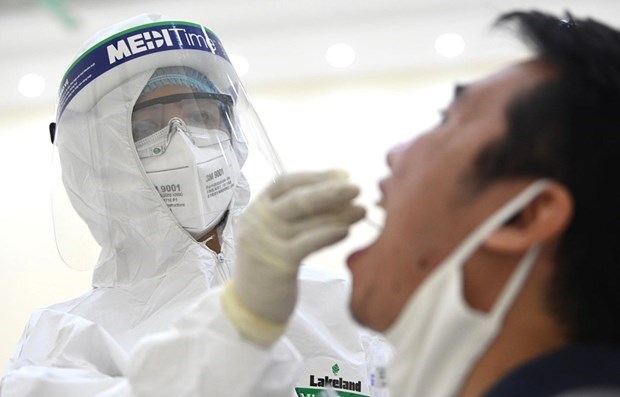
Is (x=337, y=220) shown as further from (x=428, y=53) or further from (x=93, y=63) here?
(x=428, y=53)

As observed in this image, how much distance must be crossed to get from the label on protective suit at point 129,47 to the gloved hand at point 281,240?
0.71m

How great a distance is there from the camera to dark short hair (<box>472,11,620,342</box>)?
0.70 metres

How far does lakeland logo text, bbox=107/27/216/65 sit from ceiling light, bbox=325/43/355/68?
2.10 m

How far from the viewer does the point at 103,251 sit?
149 centimetres

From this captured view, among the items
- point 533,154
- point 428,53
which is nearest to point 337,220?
point 533,154

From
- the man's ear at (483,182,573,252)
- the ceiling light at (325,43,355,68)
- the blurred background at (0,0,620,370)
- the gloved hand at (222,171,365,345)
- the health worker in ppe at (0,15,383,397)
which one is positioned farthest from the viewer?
the ceiling light at (325,43,355,68)

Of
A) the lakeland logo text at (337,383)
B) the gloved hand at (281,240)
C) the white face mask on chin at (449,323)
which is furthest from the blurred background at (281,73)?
the white face mask on chin at (449,323)

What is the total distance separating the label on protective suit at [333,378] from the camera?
1.43 m

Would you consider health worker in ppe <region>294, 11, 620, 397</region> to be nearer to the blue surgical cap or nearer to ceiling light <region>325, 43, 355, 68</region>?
the blue surgical cap

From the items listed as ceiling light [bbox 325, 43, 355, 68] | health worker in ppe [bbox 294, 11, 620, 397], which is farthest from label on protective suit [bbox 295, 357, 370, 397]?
ceiling light [bbox 325, 43, 355, 68]

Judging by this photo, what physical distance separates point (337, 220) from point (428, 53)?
2600 millimetres

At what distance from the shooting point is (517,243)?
27.3 inches

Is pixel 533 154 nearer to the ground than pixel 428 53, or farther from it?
nearer to the ground

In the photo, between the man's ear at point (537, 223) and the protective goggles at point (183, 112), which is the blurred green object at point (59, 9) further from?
the man's ear at point (537, 223)
